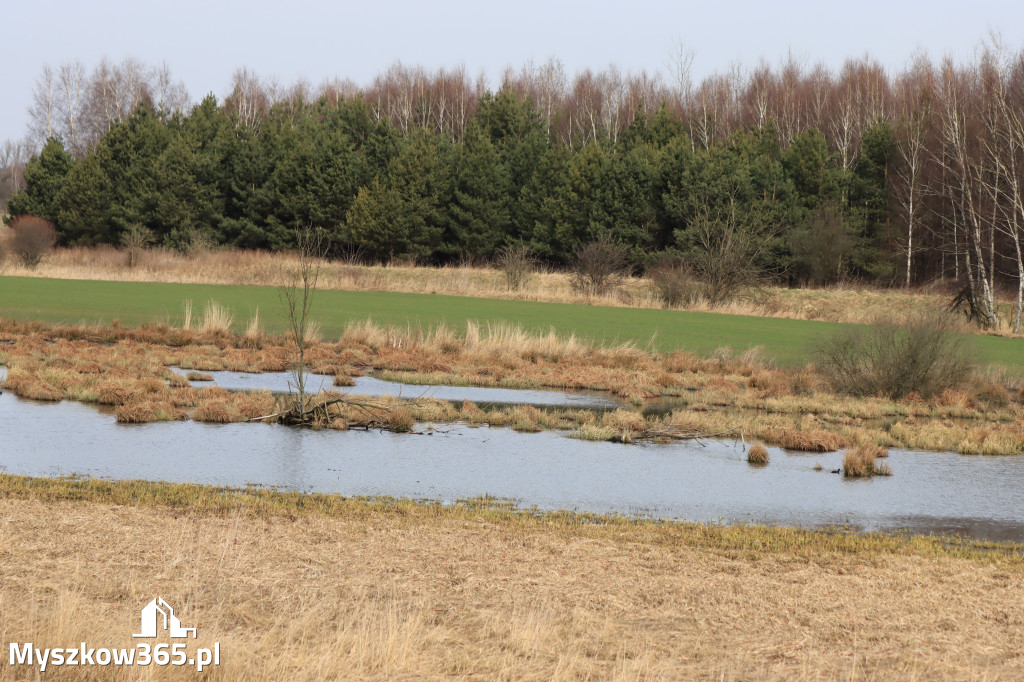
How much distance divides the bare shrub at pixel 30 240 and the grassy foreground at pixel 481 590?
4821 centimetres

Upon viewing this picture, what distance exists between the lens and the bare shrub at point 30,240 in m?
55.1

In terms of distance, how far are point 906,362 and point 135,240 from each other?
1871 inches

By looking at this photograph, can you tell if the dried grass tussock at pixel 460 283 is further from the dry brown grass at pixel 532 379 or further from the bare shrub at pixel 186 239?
the dry brown grass at pixel 532 379

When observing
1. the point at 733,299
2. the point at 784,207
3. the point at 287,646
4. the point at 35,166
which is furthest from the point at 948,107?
the point at 35,166

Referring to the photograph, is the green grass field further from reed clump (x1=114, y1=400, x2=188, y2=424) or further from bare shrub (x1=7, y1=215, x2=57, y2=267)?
reed clump (x1=114, y1=400, x2=188, y2=424)

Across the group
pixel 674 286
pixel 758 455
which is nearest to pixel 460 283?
pixel 674 286

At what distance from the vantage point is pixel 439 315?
36500 mm

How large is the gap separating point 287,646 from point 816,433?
12.3 meters

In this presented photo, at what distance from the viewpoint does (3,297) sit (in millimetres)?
36219

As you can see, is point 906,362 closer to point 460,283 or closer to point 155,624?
point 155,624

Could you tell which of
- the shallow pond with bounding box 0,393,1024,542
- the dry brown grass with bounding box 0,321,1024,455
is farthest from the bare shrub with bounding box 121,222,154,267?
the shallow pond with bounding box 0,393,1024,542

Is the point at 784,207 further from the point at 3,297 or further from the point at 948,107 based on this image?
the point at 3,297

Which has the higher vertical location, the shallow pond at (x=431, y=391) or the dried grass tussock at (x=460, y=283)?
the dried grass tussock at (x=460, y=283)

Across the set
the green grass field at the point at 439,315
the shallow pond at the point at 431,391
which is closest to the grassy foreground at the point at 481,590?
the shallow pond at the point at 431,391
